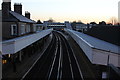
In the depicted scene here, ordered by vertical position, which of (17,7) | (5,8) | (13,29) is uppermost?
(17,7)

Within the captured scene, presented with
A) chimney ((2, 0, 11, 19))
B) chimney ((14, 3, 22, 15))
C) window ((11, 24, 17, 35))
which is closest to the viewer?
chimney ((2, 0, 11, 19))

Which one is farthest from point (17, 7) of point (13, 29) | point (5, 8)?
point (13, 29)

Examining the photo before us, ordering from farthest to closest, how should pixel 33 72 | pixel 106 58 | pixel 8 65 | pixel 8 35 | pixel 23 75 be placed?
pixel 8 35 < pixel 8 65 < pixel 33 72 < pixel 23 75 < pixel 106 58

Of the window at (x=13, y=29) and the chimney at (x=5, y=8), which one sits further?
the window at (x=13, y=29)

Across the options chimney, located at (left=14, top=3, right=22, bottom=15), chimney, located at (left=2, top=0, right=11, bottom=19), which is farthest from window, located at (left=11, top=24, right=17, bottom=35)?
chimney, located at (left=14, top=3, right=22, bottom=15)

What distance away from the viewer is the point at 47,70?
23.6 m

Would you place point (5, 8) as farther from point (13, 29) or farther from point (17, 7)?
point (17, 7)

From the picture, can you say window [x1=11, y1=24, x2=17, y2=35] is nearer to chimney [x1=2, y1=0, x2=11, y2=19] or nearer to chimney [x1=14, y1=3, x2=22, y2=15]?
chimney [x1=2, y1=0, x2=11, y2=19]

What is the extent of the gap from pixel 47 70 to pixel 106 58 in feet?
27.7

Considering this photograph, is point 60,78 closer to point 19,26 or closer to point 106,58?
point 106,58

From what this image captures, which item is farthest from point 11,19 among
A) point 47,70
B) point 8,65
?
point 47,70

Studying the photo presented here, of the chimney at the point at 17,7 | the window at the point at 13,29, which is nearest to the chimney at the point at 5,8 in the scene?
the window at the point at 13,29

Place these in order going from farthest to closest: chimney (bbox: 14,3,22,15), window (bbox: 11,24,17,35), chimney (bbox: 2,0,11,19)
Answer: chimney (bbox: 14,3,22,15), window (bbox: 11,24,17,35), chimney (bbox: 2,0,11,19)

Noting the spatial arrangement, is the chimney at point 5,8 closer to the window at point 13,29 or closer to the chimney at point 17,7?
the window at point 13,29
